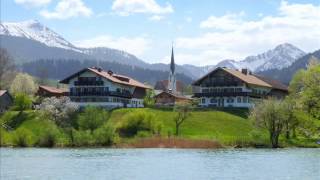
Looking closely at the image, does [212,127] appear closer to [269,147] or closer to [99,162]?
[269,147]

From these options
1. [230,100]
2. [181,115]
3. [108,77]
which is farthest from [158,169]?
[230,100]

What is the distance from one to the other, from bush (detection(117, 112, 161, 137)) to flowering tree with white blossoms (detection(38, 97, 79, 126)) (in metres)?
12.1

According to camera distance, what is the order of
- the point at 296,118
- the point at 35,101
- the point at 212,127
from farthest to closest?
the point at 35,101 < the point at 212,127 < the point at 296,118

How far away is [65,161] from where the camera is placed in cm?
5662

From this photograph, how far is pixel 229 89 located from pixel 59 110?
39194mm

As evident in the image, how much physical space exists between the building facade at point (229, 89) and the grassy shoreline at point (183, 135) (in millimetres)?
13102

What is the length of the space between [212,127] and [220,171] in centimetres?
6261

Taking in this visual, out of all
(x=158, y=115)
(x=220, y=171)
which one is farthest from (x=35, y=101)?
(x=220, y=171)

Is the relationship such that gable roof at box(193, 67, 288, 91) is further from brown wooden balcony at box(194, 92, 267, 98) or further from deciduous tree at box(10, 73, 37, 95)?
deciduous tree at box(10, 73, 37, 95)

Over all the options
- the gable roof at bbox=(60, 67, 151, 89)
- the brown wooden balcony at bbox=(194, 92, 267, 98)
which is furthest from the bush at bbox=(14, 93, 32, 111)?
the brown wooden balcony at bbox=(194, 92, 267, 98)

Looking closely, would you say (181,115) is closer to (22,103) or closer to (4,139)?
(4,139)

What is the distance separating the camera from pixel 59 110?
379 ft

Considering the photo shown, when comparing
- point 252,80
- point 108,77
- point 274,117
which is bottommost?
point 274,117

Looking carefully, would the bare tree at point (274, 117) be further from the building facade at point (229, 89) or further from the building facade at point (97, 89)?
the building facade at point (97, 89)
